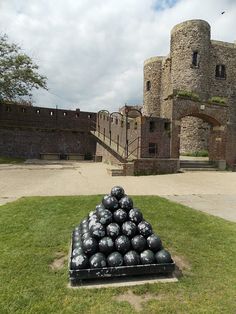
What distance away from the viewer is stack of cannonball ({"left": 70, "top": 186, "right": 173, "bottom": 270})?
3611mm

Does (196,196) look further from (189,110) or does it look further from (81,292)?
A: (189,110)

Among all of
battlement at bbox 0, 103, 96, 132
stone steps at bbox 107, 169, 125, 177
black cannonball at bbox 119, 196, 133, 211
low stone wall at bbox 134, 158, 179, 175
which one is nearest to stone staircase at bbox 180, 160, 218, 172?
low stone wall at bbox 134, 158, 179, 175

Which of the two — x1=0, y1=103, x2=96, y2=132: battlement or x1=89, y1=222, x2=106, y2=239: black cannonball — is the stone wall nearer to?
x1=0, y1=103, x2=96, y2=132: battlement

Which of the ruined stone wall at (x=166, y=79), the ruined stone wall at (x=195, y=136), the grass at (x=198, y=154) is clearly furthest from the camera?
the ruined stone wall at (x=166, y=79)

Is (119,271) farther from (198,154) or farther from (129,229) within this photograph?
(198,154)

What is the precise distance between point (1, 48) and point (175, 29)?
1626cm

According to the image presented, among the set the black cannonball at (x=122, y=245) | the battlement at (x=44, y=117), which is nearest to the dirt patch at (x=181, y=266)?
the black cannonball at (x=122, y=245)

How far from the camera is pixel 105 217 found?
403cm

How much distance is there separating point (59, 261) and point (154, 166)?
1212 cm

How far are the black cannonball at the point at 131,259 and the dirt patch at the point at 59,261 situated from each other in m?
0.97

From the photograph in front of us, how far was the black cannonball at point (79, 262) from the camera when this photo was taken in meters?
3.51

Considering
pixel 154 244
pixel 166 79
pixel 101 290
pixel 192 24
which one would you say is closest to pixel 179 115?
pixel 192 24

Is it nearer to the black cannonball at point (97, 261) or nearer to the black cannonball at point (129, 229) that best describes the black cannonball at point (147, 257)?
the black cannonball at point (129, 229)

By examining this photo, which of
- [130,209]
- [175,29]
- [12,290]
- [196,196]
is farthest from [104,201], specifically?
[175,29]
